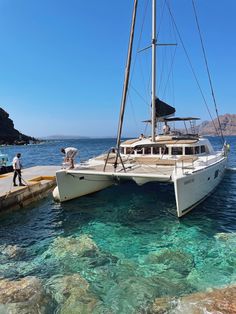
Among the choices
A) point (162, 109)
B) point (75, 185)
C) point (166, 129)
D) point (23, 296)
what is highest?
point (162, 109)

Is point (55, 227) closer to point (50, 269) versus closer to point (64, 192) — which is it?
point (64, 192)

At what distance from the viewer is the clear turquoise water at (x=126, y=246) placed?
6828mm

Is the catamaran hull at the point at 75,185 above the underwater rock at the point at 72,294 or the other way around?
above

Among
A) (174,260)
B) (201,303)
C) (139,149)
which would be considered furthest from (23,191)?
(201,303)

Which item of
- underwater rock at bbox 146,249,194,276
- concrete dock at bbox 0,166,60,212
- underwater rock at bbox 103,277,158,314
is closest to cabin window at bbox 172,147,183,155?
concrete dock at bbox 0,166,60,212

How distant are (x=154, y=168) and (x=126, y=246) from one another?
4512mm

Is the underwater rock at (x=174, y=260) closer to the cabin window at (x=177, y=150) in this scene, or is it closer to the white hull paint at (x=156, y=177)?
the white hull paint at (x=156, y=177)

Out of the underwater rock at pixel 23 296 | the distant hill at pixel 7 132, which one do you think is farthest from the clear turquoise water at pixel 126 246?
the distant hill at pixel 7 132

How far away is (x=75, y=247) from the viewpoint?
895 centimetres

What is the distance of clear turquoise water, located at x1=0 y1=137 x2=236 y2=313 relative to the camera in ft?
22.4

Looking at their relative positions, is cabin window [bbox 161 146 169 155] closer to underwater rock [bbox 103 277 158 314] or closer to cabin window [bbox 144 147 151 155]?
cabin window [bbox 144 147 151 155]

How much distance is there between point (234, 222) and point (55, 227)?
22.2 feet

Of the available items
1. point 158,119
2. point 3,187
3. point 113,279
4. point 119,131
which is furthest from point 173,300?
point 158,119

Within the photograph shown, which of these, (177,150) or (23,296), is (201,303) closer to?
(23,296)
